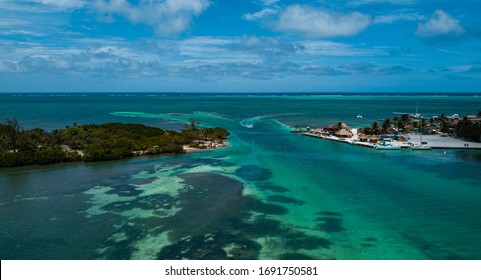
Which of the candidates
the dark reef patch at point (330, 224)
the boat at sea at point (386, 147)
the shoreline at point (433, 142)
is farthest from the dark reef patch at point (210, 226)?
the shoreline at point (433, 142)

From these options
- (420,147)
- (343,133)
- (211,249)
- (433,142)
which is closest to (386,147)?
(420,147)

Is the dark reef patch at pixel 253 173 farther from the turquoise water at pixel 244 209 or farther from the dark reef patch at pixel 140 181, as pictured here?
the dark reef patch at pixel 140 181

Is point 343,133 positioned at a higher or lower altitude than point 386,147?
higher

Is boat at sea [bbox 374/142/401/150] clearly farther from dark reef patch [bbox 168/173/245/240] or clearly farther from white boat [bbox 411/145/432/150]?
dark reef patch [bbox 168/173/245/240]

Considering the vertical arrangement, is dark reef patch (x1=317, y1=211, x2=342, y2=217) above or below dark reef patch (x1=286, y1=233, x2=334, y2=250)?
above

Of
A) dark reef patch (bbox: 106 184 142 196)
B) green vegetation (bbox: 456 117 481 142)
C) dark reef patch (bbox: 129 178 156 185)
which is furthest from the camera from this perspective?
green vegetation (bbox: 456 117 481 142)

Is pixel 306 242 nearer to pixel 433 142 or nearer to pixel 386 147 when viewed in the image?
pixel 386 147

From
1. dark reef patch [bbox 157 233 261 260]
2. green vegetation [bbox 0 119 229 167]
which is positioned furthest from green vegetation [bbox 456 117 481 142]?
dark reef patch [bbox 157 233 261 260]

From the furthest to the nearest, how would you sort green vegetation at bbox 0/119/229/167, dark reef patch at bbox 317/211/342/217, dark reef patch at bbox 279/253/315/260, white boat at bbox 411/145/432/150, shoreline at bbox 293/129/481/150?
shoreline at bbox 293/129/481/150 < white boat at bbox 411/145/432/150 < green vegetation at bbox 0/119/229/167 < dark reef patch at bbox 317/211/342/217 < dark reef patch at bbox 279/253/315/260
